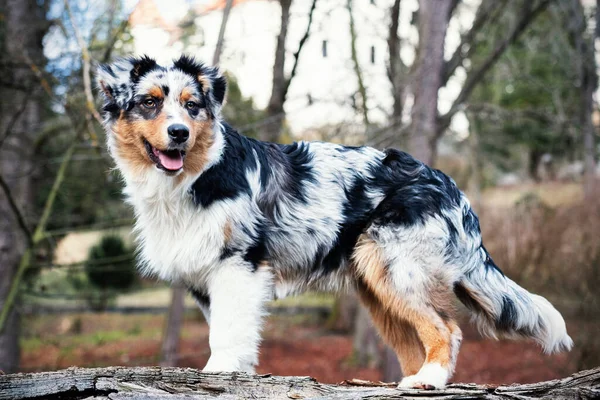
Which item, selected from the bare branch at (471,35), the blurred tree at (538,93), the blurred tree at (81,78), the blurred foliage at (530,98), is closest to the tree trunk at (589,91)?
the blurred tree at (538,93)

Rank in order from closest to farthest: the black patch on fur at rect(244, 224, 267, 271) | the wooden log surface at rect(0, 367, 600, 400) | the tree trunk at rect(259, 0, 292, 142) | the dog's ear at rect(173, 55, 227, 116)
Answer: the wooden log surface at rect(0, 367, 600, 400) < the black patch on fur at rect(244, 224, 267, 271) < the dog's ear at rect(173, 55, 227, 116) < the tree trunk at rect(259, 0, 292, 142)

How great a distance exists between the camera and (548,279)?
41.2 feet

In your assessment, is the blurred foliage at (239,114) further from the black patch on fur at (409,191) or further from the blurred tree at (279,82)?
the black patch on fur at (409,191)

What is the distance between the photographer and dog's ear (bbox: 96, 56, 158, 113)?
4.80 metres

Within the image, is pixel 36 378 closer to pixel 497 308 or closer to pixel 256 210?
pixel 256 210

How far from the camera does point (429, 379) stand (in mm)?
4398

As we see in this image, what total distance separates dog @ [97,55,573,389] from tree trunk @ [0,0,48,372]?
5.43 m

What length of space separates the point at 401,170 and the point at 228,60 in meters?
5.54

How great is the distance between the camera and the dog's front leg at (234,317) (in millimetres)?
4578

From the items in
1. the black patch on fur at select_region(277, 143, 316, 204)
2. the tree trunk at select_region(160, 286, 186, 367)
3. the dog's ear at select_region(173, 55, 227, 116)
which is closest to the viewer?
the dog's ear at select_region(173, 55, 227, 116)

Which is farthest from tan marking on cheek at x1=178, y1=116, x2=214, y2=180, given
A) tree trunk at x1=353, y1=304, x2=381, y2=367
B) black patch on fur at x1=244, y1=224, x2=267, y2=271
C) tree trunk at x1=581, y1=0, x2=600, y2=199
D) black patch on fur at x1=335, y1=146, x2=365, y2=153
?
tree trunk at x1=581, y1=0, x2=600, y2=199

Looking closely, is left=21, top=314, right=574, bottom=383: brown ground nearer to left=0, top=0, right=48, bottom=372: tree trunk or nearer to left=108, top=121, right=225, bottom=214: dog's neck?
left=0, top=0, right=48, bottom=372: tree trunk

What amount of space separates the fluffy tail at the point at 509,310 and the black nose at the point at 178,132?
7.86 ft

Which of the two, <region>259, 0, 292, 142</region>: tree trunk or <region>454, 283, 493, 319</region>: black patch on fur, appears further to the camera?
<region>259, 0, 292, 142</region>: tree trunk
